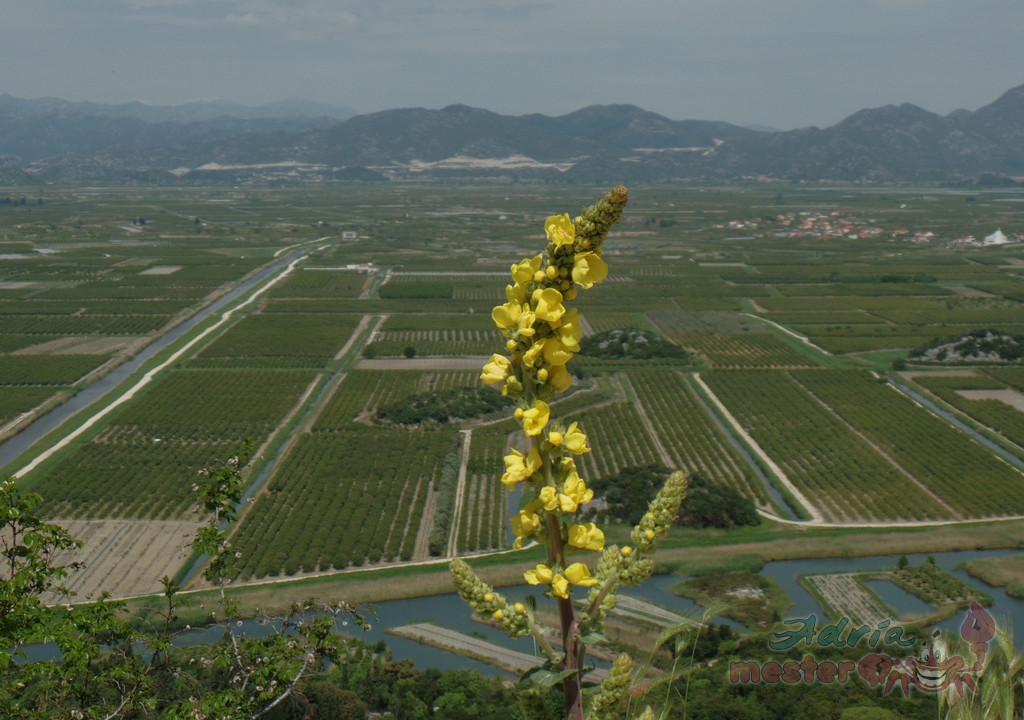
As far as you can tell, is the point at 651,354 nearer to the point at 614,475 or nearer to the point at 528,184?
the point at 614,475

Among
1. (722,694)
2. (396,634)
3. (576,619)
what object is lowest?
(396,634)

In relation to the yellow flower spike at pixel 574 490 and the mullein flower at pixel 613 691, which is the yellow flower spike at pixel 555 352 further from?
the mullein flower at pixel 613 691

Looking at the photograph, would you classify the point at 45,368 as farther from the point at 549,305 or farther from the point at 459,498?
the point at 549,305

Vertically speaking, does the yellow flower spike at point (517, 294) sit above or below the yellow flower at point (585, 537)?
above

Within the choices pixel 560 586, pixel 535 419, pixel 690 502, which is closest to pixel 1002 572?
pixel 690 502

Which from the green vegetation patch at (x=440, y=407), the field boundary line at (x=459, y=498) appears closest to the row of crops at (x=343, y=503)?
the field boundary line at (x=459, y=498)

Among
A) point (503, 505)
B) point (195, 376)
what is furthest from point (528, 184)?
point (503, 505)
